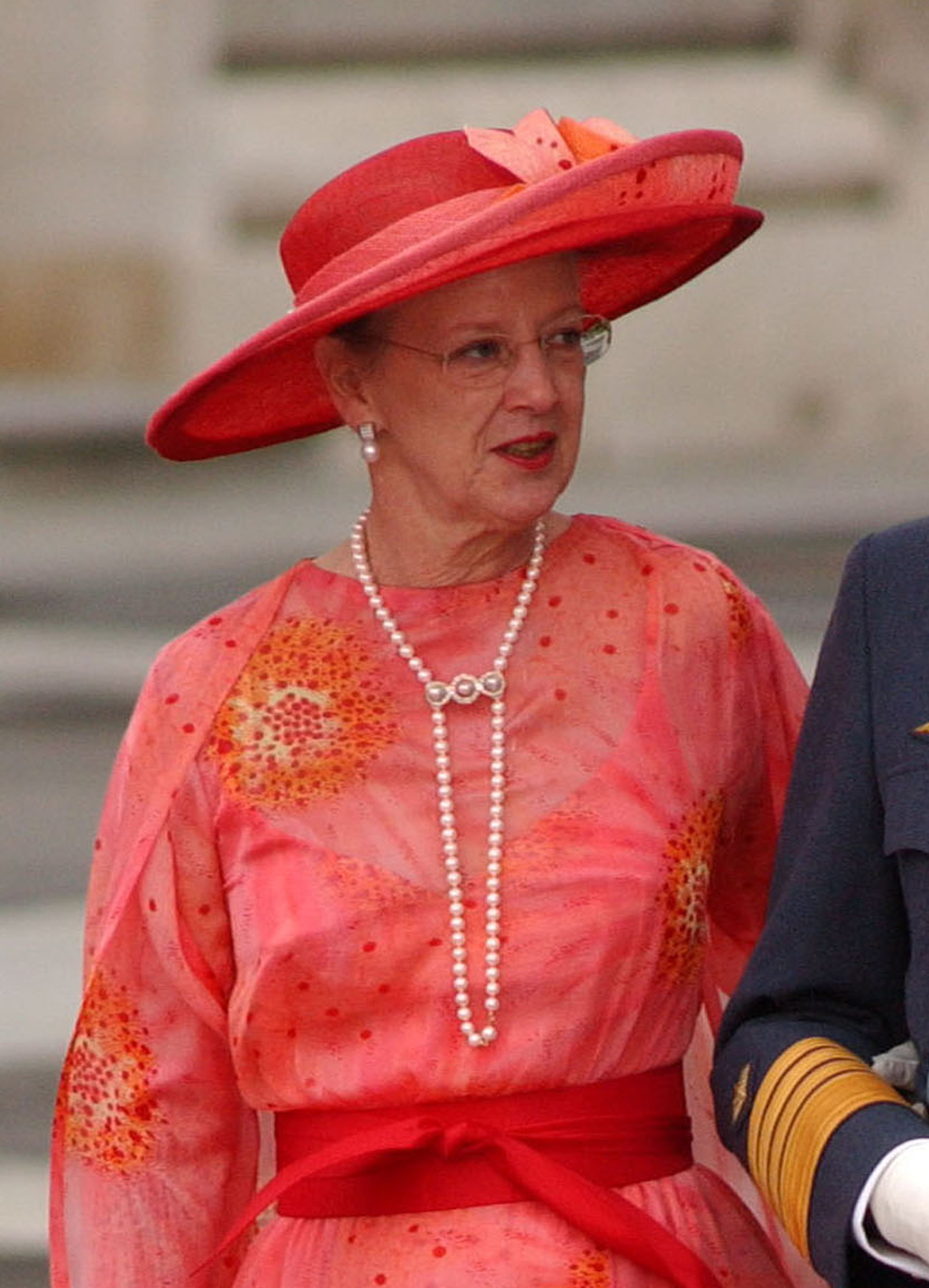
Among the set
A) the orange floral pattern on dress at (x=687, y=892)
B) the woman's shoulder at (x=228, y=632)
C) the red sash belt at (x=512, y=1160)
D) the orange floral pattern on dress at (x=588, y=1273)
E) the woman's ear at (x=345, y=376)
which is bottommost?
the orange floral pattern on dress at (x=588, y=1273)

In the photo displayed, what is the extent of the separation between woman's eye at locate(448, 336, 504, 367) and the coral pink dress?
224 millimetres

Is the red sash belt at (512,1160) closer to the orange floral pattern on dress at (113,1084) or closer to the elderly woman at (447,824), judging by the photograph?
the elderly woman at (447,824)

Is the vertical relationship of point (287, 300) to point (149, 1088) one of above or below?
above

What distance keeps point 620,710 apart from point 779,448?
272 centimetres

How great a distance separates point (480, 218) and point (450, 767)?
1.67 feet

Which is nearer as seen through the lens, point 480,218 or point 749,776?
point 480,218

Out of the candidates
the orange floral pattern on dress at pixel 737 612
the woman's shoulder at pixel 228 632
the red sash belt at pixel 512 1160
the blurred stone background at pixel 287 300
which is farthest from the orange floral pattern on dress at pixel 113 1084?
the blurred stone background at pixel 287 300

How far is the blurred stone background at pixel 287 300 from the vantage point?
5.14m

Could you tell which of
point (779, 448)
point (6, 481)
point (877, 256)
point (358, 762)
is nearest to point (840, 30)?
point (877, 256)

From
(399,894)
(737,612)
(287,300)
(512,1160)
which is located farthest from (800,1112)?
(287,300)

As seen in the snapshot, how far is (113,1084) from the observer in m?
2.63

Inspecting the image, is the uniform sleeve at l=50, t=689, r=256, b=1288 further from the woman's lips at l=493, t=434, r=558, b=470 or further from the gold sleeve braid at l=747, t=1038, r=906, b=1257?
the gold sleeve braid at l=747, t=1038, r=906, b=1257

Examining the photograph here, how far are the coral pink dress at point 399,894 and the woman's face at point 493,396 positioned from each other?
4.9 inches

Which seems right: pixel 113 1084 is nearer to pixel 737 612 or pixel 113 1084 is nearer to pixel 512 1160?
pixel 512 1160
